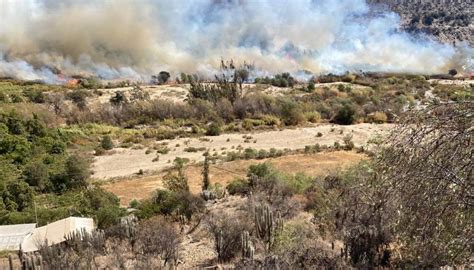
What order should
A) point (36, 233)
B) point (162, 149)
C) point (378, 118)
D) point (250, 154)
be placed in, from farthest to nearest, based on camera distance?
point (378, 118) → point (162, 149) → point (250, 154) → point (36, 233)

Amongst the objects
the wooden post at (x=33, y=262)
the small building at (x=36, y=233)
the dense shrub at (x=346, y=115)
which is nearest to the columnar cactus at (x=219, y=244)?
the wooden post at (x=33, y=262)

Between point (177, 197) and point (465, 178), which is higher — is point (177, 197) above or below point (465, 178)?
below

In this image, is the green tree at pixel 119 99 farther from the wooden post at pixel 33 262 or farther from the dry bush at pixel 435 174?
the dry bush at pixel 435 174

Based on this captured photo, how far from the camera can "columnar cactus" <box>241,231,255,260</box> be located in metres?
10.3

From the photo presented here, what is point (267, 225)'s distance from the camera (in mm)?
11422

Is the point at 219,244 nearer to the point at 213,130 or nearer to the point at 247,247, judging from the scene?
the point at 247,247

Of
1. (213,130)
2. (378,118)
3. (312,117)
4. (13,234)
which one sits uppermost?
(312,117)

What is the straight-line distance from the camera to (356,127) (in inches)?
1325

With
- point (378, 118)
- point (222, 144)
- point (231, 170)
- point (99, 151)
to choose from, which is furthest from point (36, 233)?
point (378, 118)

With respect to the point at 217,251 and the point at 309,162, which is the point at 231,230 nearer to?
the point at 217,251

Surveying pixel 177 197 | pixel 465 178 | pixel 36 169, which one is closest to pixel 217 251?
pixel 177 197

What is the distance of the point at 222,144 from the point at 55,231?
17752 mm

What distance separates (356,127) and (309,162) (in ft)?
35.8

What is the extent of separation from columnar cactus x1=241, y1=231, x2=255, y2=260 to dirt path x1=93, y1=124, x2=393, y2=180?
46.6ft
